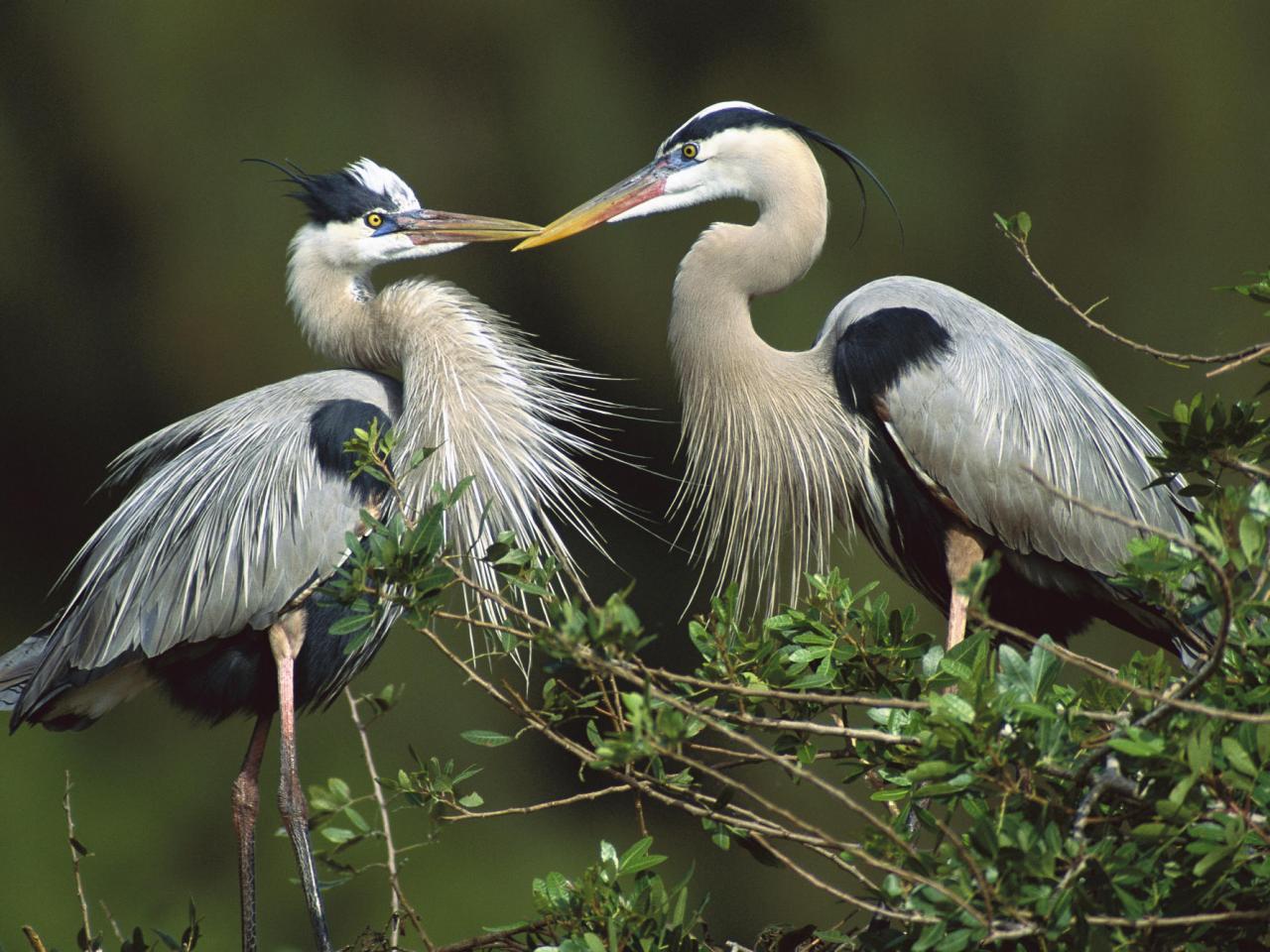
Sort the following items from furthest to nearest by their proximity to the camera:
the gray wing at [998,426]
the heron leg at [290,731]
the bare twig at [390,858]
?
the heron leg at [290,731], the gray wing at [998,426], the bare twig at [390,858]

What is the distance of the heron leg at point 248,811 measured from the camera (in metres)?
2.61

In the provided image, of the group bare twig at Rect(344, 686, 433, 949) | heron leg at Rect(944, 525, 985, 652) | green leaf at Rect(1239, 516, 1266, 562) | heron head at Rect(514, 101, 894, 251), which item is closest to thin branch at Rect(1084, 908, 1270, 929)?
green leaf at Rect(1239, 516, 1266, 562)

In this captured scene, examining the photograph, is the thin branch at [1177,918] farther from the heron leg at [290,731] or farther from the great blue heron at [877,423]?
the heron leg at [290,731]

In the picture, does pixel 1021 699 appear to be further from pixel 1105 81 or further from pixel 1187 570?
pixel 1105 81

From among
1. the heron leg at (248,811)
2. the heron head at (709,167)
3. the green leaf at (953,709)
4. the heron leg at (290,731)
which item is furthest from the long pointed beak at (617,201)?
the green leaf at (953,709)

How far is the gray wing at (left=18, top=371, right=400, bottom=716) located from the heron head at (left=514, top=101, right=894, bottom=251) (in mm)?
486

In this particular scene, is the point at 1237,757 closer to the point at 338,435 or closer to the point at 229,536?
the point at 338,435

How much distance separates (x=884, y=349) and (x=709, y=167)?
0.49 meters

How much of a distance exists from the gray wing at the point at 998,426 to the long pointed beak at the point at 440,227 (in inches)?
26.3

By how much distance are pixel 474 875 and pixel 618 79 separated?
2.46 m

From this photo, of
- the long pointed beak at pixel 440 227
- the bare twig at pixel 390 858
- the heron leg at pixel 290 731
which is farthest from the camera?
the long pointed beak at pixel 440 227

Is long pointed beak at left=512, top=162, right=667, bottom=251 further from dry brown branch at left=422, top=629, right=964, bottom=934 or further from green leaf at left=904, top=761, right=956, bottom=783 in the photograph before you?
green leaf at left=904, top=761, right=956, bottom=783

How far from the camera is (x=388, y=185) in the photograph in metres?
2.82

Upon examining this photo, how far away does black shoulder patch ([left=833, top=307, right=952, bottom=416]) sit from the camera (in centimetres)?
251
